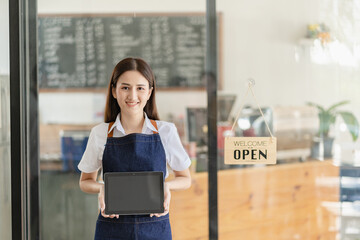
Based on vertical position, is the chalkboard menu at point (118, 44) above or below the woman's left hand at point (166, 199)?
above

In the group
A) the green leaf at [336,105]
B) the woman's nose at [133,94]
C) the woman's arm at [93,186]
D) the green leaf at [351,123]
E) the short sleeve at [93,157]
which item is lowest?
the woman's arm at [93,186]

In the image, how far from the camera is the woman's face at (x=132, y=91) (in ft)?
6.81

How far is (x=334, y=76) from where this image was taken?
2414mm

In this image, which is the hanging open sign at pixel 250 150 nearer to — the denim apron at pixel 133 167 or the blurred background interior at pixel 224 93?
the blurred background interior at pixel 224 93

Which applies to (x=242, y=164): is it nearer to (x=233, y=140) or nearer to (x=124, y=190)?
(x=233, y=140)

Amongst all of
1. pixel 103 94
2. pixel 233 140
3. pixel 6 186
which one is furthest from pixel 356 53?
pixel 6 186

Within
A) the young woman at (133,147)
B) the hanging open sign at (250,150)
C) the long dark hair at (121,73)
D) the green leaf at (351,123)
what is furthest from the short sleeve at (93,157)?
the green leaf at (351,123)

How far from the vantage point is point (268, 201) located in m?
2.45

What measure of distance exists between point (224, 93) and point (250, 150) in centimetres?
32

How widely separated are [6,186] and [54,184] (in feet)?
0.79

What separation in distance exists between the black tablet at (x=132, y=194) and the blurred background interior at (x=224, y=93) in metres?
0.40

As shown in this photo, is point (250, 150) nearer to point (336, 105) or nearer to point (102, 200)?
point (336, 105)

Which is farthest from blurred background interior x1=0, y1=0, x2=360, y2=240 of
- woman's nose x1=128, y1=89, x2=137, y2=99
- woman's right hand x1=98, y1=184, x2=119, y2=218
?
woman's right hand x1=98, y1=184, x2=119, y2=218

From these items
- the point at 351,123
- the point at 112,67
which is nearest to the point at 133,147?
the point at 112,67
